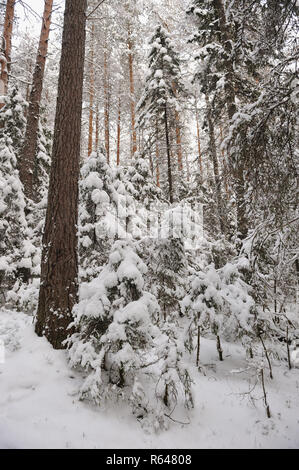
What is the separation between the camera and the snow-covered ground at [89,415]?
106 inches

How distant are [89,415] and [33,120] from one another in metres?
8.65

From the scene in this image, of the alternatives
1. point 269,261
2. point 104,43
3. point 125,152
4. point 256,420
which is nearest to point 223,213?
point 269,261

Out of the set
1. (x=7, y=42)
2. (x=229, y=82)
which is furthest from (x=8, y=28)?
(x=229, y=82)

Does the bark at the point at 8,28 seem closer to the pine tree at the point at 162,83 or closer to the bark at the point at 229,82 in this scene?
the pine tree at the point at 162,83

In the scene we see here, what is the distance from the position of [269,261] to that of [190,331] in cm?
221

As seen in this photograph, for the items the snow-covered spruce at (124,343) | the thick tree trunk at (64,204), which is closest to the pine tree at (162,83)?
the thick tree trunk at (64,204)

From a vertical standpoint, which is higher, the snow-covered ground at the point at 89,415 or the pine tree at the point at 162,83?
the pine tree at the point at 162,83

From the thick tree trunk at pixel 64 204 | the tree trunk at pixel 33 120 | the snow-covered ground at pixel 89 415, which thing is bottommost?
the snow-covered ground at pixel 89 415

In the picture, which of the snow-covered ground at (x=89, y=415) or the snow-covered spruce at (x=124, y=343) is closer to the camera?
the snow-covered ground at (x=89, y=415)

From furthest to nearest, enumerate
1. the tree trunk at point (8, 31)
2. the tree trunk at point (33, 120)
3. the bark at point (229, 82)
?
the tree trunk at point (8, 31)
the tree trunk at point (33, 120)
the bark at point (229, 82)

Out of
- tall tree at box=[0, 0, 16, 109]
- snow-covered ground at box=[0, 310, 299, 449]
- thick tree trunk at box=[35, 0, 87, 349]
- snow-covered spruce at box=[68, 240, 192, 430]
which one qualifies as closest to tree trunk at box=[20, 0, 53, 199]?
tall tree at box=[0, 0, 16, 109]

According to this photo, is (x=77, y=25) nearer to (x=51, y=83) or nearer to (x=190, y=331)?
(x=190, y=331)

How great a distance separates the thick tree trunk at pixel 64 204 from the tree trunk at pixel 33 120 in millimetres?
4036

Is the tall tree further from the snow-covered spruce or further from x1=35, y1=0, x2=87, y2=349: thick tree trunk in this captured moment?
the snow-covered spruce
